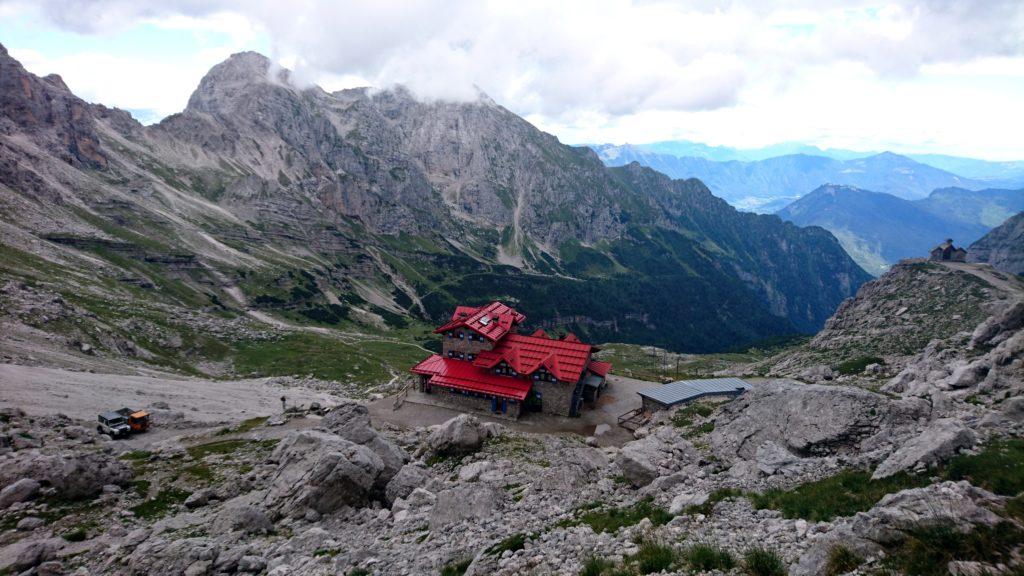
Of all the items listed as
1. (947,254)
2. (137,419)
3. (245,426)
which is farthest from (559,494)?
(947,254)

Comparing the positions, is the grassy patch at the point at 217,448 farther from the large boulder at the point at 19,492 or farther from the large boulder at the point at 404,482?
the large boulder at the point at 404,482

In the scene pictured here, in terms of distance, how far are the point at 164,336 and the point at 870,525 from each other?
389ft

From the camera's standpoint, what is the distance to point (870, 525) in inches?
534

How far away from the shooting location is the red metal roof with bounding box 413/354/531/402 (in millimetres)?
57688

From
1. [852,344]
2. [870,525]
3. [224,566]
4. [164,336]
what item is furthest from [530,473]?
[164,336]

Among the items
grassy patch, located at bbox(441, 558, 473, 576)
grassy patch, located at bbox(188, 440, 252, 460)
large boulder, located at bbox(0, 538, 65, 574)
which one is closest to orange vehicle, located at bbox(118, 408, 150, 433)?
grassy patch, located at bbox(188, 440, 252, 460)

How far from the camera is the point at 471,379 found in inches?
2394

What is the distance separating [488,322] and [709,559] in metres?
52.8

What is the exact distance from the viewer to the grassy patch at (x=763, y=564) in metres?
13.6

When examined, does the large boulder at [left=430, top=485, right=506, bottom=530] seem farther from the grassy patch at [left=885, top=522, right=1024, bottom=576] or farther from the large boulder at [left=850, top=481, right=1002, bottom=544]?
the grassy patch at [left=885, top=522, right=1024, bottom=576]

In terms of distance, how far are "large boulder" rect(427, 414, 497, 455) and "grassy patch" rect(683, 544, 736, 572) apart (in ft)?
83.9

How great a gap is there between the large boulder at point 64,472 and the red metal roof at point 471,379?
111ft

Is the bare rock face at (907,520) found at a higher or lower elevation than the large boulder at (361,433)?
higher

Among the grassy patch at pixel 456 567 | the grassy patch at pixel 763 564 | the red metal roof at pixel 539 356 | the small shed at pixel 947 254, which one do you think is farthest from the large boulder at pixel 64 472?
the small shed at pixel 947 254
